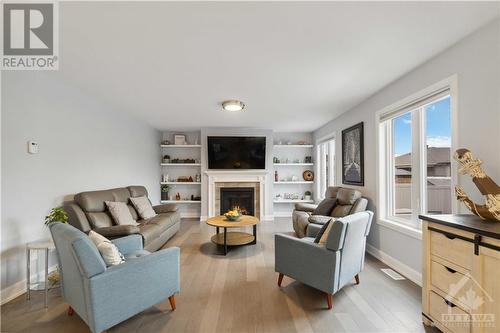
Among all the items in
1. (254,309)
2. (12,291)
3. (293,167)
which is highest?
(293,167)

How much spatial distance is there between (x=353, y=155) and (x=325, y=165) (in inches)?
79.8

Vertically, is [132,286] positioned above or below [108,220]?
below

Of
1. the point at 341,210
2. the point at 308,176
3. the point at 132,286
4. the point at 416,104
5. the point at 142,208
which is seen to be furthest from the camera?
the point at 308,176

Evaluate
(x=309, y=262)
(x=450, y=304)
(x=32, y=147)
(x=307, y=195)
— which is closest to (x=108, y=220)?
(x=32, y=147)

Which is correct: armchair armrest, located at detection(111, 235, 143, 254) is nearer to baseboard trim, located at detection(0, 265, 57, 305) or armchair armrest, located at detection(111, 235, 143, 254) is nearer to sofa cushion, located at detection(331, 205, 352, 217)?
baseboard trim, located at detection(0, 265, 57, 305)

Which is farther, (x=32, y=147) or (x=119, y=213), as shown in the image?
(x=119, y=213)

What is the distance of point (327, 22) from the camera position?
5.89 ft

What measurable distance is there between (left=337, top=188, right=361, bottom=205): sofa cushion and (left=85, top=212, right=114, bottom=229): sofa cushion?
3.77 m

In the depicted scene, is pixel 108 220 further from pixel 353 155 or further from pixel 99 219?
pixel 353 155

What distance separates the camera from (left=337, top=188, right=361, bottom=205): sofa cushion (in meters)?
3.66

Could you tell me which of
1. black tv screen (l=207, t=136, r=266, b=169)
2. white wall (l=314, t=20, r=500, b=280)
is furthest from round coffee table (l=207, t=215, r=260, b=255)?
black tv screen (l=207, t=136, r=266, b=169)

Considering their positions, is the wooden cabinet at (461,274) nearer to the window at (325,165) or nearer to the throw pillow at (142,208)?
the window at (325,165)

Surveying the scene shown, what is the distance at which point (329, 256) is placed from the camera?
211cm

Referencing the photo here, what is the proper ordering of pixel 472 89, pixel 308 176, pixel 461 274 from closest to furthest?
pixel 461 274 < pixel 472 89 < pixel 308 176
